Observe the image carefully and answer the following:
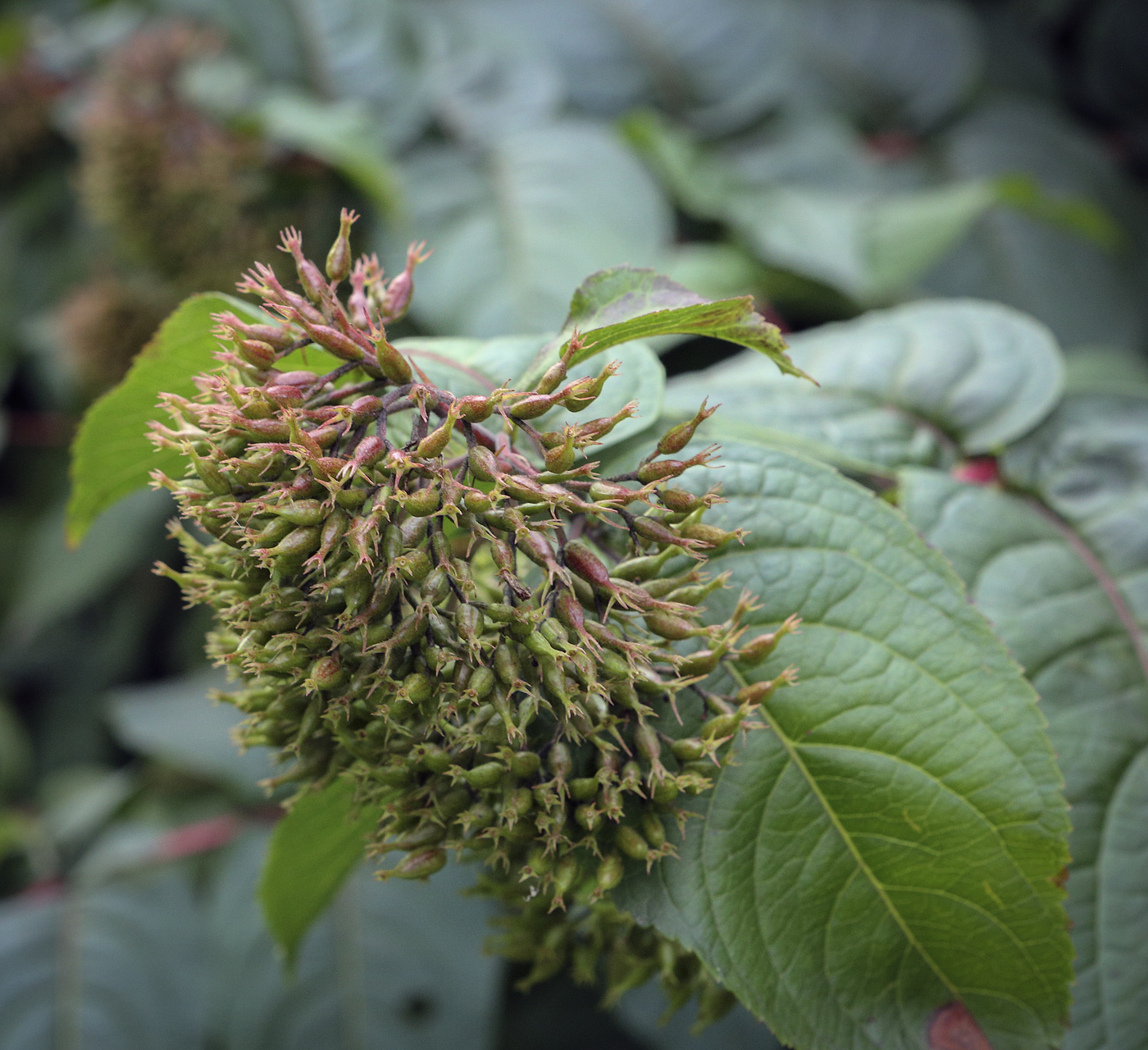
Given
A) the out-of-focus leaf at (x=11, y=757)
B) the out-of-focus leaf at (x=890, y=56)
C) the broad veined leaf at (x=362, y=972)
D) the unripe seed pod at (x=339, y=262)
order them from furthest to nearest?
the out-of-focus leaf at (x=890, y=56), the out-of-focus leaf at (x=11, y=757), the broad veined leaf at (x=362, y=972), the unripe seed pod at (x=339, y=262)

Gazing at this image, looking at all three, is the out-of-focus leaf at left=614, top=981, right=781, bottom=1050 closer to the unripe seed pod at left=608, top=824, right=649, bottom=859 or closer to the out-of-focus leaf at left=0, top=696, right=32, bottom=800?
the unripe seed pod at left=608, top=824, right=649, bottom=859

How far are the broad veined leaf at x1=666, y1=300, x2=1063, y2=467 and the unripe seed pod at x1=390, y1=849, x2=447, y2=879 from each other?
0.65m

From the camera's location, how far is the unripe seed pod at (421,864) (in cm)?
80

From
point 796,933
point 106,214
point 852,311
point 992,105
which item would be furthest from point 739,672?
point 992,105

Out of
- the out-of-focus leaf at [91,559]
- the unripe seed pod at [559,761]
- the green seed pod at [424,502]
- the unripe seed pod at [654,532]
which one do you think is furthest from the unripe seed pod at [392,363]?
the out-of-focus leaf at [91,559]

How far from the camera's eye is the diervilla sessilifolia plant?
74cm

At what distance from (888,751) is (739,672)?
146mm

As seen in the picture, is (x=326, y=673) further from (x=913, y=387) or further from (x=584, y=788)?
(x=913, y=387)

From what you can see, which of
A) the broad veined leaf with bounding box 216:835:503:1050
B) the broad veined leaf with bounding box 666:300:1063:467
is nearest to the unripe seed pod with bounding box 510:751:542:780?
the broad veined leaf with bounding box 666:300:1063:467

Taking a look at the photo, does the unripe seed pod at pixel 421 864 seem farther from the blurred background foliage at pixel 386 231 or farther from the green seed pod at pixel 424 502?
the blurred background foliage at pixel 386 231

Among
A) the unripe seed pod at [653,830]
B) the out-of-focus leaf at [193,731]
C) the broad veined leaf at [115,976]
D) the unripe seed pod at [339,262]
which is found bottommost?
the broad veined leaf at [115,976]

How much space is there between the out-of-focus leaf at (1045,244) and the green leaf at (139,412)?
2.03 meters

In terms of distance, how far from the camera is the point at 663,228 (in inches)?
86.0

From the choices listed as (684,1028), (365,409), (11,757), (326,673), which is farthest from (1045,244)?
(11,757)
